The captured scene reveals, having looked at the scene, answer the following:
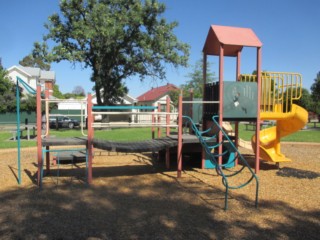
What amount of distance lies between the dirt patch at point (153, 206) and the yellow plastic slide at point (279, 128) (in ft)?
1.56

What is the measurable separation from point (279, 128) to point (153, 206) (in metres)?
5.40

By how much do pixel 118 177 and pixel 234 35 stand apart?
4601mm

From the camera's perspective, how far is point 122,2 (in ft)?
79.3

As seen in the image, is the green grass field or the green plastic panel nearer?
the green plastic panel

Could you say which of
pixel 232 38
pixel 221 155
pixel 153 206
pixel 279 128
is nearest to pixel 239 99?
pixel 232 38

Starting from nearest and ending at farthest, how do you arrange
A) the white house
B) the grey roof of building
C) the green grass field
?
the green grass field, the white house, the grey roof of building

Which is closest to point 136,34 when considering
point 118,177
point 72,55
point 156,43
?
point 156,43

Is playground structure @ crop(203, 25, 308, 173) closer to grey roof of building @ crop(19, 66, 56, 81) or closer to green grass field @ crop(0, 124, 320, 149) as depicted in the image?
green grass field @ crop(0, 124, 320, 149)

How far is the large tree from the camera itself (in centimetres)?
2283

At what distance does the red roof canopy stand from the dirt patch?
3279mm

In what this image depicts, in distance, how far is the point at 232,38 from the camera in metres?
7.95

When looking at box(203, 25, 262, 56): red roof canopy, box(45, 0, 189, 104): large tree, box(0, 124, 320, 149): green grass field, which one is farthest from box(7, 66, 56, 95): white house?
box(203, 25, 262, 56): red roof canopy

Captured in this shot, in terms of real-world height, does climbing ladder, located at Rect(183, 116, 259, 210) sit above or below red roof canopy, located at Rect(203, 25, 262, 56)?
below

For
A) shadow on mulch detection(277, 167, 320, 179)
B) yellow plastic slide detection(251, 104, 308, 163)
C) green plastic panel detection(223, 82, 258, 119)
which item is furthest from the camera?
yellow plastic slide detection(251, 104, 308, 163)
